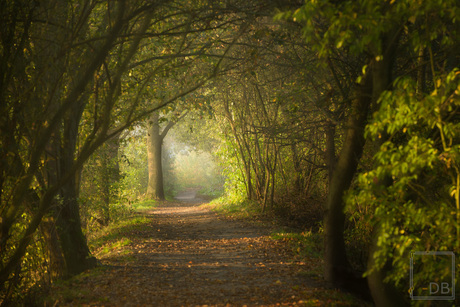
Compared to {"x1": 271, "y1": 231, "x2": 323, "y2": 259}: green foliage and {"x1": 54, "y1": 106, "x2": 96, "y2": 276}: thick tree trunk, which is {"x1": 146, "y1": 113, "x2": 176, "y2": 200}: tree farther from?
{"x1": 54, "y1": 106, "x2": 96, "y2": 276}: thick tree trunk

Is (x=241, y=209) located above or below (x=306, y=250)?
above

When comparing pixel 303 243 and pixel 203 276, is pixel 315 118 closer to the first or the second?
pixel 303 243

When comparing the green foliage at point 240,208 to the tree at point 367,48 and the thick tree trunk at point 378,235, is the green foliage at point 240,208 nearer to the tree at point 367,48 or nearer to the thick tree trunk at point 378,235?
the tree at point 367,48

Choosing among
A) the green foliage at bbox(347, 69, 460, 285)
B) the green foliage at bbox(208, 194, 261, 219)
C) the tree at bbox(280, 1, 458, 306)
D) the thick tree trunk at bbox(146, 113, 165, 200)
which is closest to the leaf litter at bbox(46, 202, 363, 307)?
the tree at bbox(280, 1, 458, 306)

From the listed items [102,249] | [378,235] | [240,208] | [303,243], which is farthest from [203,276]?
[240,208]

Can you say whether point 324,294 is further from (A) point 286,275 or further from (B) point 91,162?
(B) point 91,162

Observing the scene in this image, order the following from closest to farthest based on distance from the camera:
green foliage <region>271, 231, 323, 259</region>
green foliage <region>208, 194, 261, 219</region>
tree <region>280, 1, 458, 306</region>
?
tree <region>280, 1, 458, 306</region>
green foliage <region>271, 231, 323, 259</region>
green foliage <region>208, 194, 261, 219</region>

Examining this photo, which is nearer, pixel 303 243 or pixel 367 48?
pixel 367 48

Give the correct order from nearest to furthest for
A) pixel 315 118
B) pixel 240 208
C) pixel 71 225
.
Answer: pixel 71 225, pixel 315 118, pixel 240 208

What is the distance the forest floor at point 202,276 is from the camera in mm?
6113

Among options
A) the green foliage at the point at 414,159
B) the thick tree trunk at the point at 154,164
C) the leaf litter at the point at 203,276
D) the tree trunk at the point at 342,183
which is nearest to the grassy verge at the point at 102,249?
the leaf litter at the point at 203,276

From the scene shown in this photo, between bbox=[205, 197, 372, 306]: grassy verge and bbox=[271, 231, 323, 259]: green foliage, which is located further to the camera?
bbox=[271, 231, 323, 259]: green foliage

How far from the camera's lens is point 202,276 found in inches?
303

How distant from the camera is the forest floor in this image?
6.11 meters
